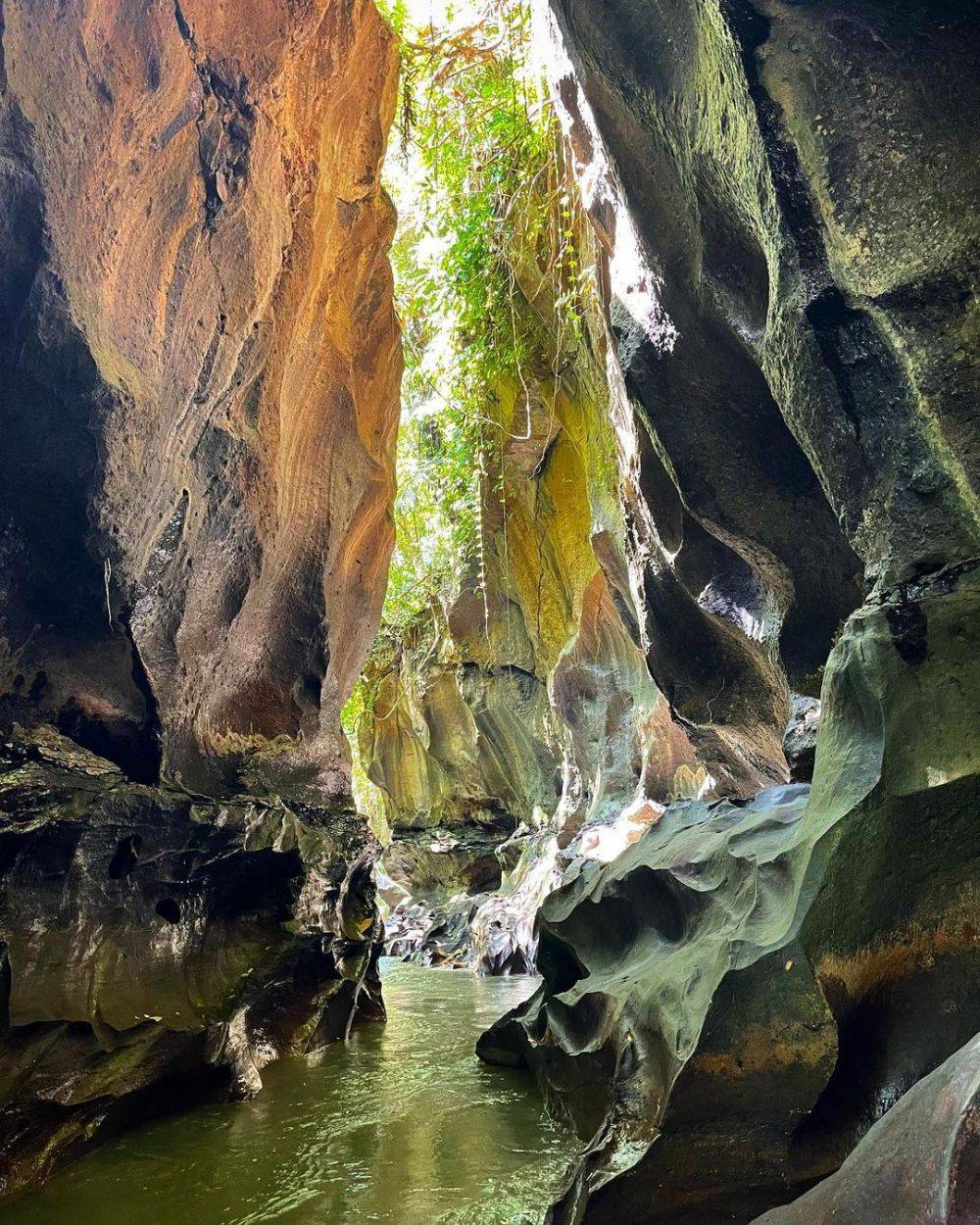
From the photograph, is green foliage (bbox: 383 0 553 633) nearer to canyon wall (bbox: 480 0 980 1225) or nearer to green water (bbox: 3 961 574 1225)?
canyon wall (bbox: 480 0 980 1225)

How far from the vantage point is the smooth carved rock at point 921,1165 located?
5.10ft

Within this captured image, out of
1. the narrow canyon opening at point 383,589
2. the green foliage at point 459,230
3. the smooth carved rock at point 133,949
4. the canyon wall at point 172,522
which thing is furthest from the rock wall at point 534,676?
the smooth carved rock at point 133,949

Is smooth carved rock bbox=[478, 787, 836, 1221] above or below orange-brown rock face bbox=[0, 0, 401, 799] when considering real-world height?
below

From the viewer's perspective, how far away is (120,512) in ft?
13.9

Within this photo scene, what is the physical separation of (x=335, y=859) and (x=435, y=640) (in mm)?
9679

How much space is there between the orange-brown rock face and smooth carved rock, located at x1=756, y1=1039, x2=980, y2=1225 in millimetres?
3709

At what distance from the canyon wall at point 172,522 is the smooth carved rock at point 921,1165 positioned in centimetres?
336

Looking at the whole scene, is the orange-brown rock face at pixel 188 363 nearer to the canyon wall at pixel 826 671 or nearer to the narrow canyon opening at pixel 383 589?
the narrow canyon opening at pixel 383 589

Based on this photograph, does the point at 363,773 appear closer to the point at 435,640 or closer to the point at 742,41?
the point at 435,640

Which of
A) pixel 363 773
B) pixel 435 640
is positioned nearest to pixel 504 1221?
pixel 435 640

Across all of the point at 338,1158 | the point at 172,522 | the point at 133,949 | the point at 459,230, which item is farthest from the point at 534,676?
the point at 338,1158

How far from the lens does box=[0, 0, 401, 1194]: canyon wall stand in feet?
12.4

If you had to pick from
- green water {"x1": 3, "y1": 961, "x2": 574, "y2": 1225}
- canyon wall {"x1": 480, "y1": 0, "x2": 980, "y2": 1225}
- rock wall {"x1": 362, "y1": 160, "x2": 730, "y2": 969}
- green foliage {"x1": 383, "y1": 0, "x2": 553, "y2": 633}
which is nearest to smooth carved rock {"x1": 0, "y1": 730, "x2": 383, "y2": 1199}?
green water {"x1": 3, "y1": 961, "x2": 574, "y2": 1225}

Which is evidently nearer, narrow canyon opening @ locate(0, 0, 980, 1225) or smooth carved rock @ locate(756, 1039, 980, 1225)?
smooth carved rock @ locate(756, 1039, 980, 1225)
